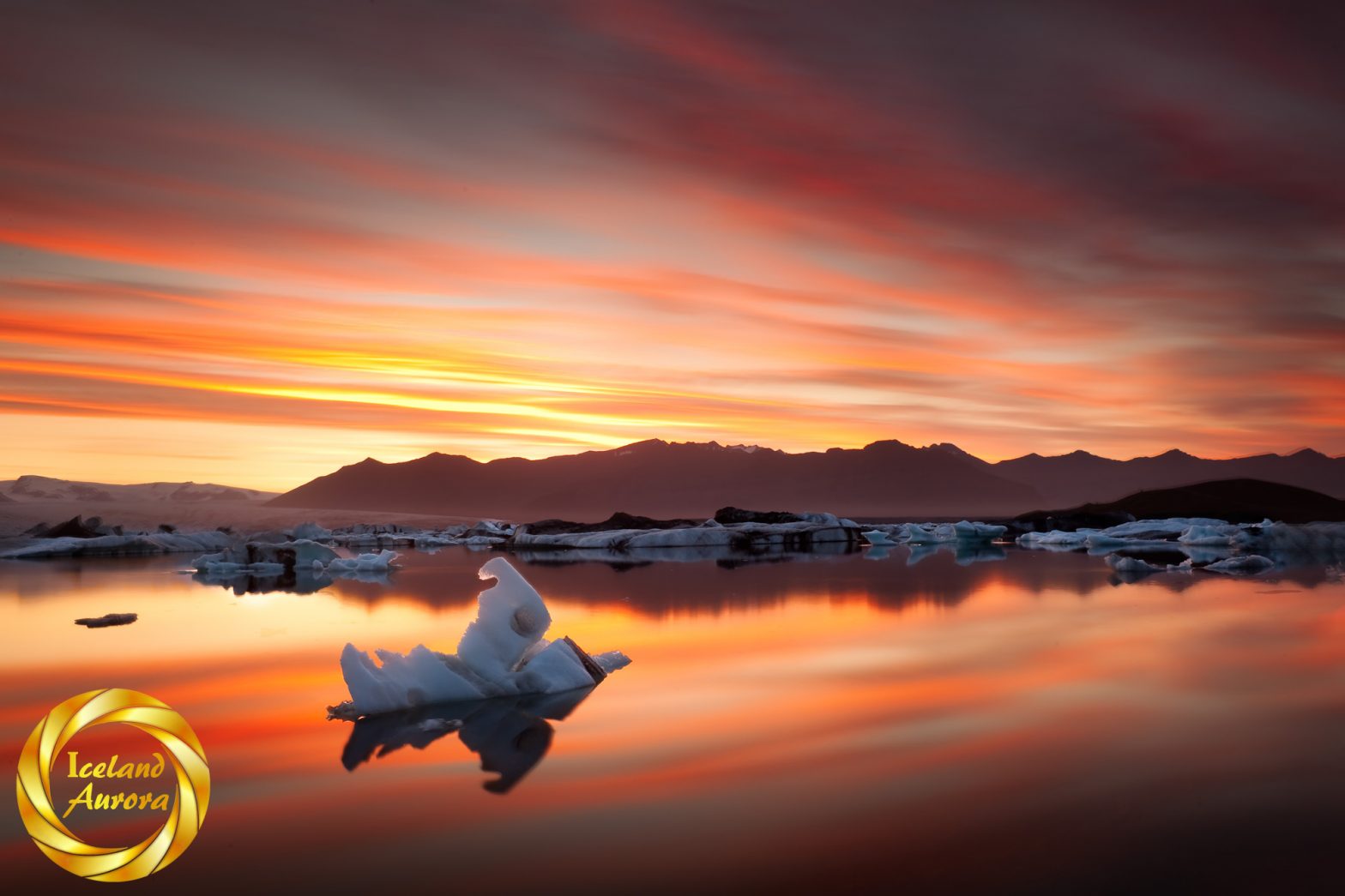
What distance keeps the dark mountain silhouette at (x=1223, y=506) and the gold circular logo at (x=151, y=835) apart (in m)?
49.4

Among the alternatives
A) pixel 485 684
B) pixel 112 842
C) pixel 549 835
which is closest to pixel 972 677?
pixel 485 684

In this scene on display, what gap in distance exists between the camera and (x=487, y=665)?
27.7 feet

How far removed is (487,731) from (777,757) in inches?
92.6

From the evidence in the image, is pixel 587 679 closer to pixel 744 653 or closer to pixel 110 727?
pixel 744 653

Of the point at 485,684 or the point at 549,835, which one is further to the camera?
the point at 485,684

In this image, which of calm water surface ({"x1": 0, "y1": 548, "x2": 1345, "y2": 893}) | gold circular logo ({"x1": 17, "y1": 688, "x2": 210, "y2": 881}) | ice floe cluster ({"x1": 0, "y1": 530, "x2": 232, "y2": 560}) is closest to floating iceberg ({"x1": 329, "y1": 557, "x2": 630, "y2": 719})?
calm water surface ({"x1": 0, "y1": 548, "x2": 1345, "y2": 893})

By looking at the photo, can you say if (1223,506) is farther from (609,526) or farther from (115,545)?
(115,545)

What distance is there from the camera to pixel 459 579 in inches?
904

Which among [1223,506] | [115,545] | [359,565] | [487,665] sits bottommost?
[359,565]

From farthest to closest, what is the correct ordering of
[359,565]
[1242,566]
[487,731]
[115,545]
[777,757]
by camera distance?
[115,545] < [359,565] < [1242,566] < [487,731] < [777,757]

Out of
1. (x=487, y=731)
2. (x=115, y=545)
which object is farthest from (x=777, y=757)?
(x=115, y=545)

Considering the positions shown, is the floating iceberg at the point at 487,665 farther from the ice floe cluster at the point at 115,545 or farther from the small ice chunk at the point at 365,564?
the ice floe cluster at the point at 115,545

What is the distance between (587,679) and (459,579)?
1487 cm

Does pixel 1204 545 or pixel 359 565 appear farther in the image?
pixel 1204 545
